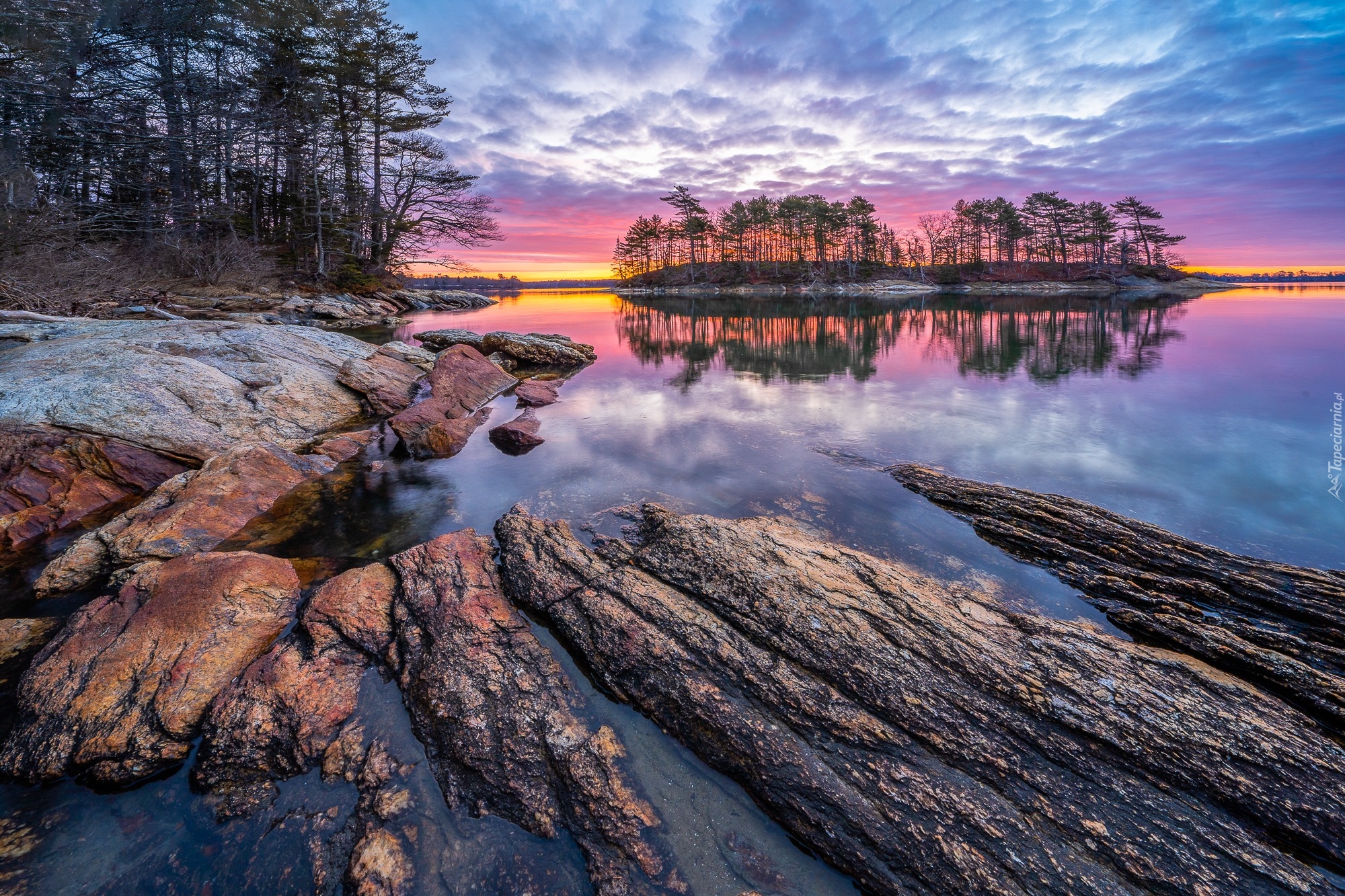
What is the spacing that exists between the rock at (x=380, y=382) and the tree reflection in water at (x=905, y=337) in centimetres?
723

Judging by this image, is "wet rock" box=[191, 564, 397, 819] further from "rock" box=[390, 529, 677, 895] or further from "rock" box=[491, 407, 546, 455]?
"rock" box=[491, 407, 546, 455]

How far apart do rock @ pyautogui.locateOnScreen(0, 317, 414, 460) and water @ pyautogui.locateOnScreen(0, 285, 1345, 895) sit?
8.12 feet

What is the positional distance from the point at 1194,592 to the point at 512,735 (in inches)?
224

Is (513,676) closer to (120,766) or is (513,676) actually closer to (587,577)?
(587,577)

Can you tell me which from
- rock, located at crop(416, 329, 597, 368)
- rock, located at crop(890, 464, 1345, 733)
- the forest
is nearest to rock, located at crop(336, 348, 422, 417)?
rock, located at crop(416, 329, 597, 368)

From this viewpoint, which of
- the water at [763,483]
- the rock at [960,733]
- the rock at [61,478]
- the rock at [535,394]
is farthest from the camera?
the rock at [535,394]

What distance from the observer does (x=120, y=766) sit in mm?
2838

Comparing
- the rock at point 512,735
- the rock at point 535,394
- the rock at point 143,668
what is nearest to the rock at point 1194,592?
the rock at point 512,735

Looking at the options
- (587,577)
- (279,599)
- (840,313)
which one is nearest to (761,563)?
(587,577)

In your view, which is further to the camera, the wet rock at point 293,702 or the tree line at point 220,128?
the tree line at point 220,128

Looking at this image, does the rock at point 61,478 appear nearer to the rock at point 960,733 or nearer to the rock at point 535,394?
the rock at point 960,733

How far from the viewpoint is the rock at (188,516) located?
180 inches

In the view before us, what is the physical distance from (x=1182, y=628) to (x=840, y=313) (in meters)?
38.8

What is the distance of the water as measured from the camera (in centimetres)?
249
